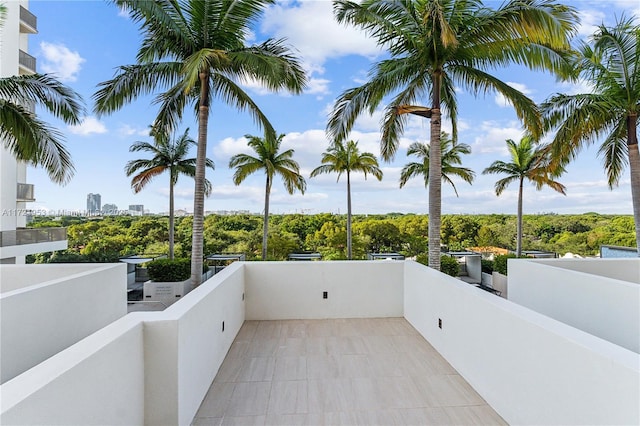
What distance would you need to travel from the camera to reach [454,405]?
2.89m

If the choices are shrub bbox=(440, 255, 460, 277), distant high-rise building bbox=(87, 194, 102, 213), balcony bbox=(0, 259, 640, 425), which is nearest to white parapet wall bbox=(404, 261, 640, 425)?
balcony bbox=(0, 259, 640, 425)

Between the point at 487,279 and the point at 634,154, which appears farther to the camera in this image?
the point at 487,279

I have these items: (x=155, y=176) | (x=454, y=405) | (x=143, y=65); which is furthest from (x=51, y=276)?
(x=155, y=176)

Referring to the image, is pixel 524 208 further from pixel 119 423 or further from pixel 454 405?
pixel 119 423

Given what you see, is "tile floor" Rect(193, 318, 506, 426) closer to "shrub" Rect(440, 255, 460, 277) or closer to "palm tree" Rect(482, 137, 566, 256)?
"shrub" Rect(440, 255, 460, 277)

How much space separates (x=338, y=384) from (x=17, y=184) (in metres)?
15.9

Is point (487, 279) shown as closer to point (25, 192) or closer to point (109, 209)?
point (25, 192)

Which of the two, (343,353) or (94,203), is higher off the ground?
(94,203)

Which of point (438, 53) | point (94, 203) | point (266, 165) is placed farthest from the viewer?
point (94, 203)

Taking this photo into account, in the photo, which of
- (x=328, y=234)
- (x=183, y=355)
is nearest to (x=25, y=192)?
(x=328, y=234)

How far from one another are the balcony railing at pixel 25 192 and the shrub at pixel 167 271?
25.7 feet

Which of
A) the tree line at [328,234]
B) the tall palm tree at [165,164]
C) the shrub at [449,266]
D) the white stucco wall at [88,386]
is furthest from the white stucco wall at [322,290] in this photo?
the tree line at [328,234]

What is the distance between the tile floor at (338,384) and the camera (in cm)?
275

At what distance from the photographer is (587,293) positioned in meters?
3.90
